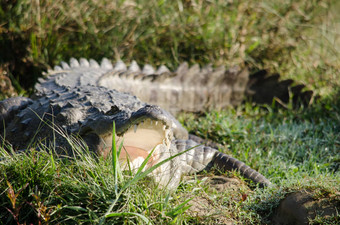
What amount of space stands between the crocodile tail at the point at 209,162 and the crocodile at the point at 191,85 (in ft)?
4.66

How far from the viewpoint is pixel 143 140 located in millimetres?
2764

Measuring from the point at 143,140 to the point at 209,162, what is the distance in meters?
0.98

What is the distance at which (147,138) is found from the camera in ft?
8.96

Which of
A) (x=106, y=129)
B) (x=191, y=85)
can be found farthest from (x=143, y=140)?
(x=191, y=85)

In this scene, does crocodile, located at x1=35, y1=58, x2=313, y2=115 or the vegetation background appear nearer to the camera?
the vegetation background

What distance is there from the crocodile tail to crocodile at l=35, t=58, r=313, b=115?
55.9 inches

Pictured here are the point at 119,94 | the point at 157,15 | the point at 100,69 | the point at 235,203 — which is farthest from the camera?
the point at 157,15

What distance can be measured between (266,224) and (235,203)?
0.27 meters

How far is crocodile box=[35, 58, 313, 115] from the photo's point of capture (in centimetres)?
478

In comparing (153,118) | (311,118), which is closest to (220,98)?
(311,118)

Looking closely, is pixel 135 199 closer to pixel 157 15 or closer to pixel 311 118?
pixel 311 118

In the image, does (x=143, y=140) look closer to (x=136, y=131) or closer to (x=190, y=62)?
(x=136, y=131)

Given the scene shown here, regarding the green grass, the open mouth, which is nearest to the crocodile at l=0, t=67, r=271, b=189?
the open mouth

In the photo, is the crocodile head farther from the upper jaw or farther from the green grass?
the green grass
